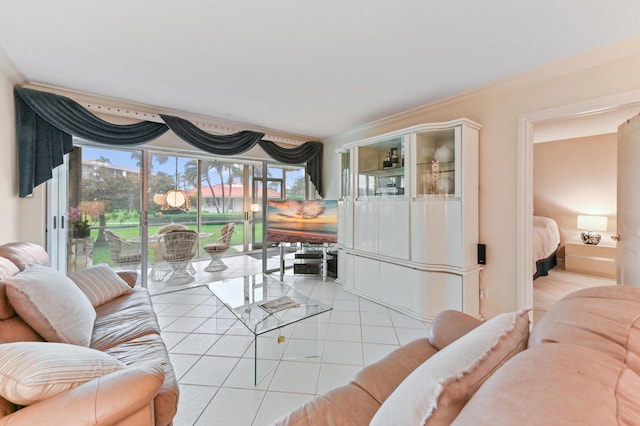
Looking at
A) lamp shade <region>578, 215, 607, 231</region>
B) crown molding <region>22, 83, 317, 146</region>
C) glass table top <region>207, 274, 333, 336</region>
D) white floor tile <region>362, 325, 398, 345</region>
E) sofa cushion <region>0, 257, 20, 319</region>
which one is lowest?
white floor tile <region>362, 325, 398, 345</region>

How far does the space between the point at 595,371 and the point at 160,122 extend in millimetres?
4056

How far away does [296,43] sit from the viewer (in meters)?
2.00

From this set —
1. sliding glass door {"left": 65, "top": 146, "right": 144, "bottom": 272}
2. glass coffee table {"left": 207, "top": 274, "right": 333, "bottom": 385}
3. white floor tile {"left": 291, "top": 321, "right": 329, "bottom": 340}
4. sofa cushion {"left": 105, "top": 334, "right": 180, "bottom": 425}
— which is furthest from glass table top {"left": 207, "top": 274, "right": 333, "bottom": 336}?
sliding glass door {"left": 65, "top": 146, "right": 144, "bottom": 272}

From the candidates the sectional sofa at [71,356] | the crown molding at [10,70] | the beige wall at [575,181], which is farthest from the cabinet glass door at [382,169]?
the beige wall at [575,181]

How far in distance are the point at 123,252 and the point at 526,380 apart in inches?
177

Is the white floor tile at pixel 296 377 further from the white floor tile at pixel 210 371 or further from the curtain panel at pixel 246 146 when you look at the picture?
the curtain panel at pixel 246 146

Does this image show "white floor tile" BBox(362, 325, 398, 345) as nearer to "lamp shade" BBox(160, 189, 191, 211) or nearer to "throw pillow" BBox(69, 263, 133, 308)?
"throw pillow" BBox(69, 263, 133, 308)

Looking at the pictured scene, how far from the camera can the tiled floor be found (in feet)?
5.46

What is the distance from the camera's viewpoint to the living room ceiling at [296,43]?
5.41 ft

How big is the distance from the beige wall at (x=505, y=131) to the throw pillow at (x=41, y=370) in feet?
10.4

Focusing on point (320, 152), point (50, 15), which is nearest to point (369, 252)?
point (320, 152)

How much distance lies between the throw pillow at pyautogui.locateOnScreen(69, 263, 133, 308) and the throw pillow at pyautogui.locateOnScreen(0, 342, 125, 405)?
124 centimetres

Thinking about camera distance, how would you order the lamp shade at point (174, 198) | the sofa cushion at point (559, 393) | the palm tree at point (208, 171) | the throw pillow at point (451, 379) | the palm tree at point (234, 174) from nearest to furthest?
the sofa cushion at point (559, 393), the throw pillow at point (451, 379), the lamp shade at point (174, 198), the palm tree at point (208, 171), the palm tree at point (234, 174)

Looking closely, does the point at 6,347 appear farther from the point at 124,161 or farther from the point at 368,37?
the point at 124,161
